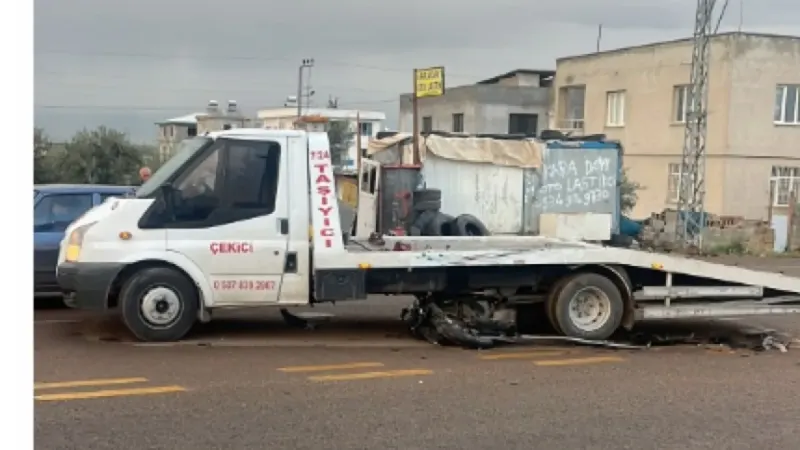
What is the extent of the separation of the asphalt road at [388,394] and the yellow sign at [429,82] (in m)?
9.44

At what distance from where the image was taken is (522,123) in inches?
2058

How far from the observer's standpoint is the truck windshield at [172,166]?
9.19m

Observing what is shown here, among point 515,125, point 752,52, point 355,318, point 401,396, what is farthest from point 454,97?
point 401,396

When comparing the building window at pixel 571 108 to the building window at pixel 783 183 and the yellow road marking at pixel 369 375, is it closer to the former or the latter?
the building window at pixel 783 183

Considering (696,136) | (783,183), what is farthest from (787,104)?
(696,136)

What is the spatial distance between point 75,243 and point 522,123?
44.9 m

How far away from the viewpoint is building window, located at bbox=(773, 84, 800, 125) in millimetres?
35094

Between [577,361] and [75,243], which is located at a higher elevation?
[75,243]

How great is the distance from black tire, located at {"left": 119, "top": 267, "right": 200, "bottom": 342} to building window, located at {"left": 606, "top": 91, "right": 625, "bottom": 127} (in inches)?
1335

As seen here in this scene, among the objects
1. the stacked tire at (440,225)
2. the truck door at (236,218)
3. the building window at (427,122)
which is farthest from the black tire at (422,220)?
Result: the building window at (427,122)

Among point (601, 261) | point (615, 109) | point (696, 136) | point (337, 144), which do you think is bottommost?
point (601, 261)

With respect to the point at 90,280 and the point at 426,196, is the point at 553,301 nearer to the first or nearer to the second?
the point at 426,196

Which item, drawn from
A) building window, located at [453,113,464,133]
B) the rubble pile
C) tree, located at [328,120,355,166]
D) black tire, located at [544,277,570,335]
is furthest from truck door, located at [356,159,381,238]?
building window, located at [453,113,464,133]

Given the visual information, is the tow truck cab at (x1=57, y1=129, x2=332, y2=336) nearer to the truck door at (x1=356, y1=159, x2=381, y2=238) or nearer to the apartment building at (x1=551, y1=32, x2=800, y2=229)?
the truck door at (x1=356, y1=159, x2=381, y2=238)
